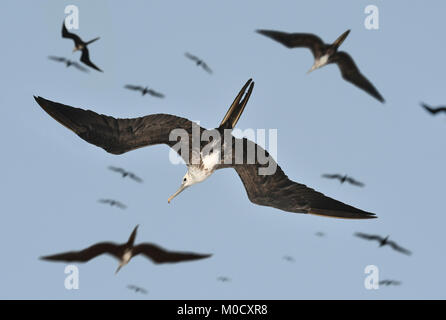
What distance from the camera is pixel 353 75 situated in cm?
2298

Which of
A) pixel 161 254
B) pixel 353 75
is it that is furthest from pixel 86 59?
pixel 353 75

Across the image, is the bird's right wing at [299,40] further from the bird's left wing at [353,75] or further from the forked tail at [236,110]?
the forked tail at [236,110]

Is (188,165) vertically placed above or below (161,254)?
above

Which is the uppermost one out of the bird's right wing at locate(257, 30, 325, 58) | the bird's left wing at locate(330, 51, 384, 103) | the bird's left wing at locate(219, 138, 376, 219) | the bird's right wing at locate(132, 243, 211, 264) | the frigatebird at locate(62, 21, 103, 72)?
the frigatebird at locate(62, 21, 103, 72)

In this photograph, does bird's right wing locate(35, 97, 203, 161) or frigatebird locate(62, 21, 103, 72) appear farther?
frigatebird locate(62, 21, 103, 72)

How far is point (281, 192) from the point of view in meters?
20.4

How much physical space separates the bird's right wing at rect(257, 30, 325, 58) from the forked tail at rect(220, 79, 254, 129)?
385 centimetres

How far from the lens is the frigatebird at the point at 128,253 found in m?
18.4

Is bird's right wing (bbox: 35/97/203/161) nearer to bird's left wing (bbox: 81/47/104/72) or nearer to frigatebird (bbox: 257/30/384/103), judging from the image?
frigatebird (bbox: 257/30/384/103)

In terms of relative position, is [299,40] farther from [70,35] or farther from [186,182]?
[70,35]

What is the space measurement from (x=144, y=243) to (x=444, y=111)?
24.5 feet

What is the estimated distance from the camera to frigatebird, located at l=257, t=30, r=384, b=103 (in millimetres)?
22125

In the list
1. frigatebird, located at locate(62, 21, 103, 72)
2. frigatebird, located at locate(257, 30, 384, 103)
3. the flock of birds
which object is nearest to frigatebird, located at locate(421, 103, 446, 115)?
the flock of birds

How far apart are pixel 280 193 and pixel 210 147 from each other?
2162 mm
